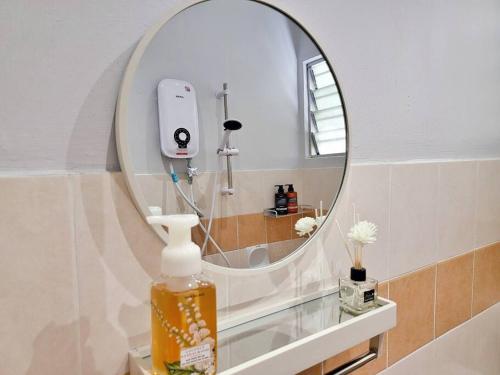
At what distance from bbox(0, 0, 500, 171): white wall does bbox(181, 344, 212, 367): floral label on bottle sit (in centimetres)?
26

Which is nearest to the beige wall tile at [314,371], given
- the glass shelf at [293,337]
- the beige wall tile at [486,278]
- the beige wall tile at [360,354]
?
the beige wall tile at [360,354]

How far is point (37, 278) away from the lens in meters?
0.40

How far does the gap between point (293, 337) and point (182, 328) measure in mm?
235

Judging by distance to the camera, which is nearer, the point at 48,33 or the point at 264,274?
the point at 48,33

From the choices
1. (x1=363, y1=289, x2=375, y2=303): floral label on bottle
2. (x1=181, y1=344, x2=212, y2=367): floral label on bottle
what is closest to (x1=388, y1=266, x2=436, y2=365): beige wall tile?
(x1=363, y1=289, x2=375, y2=303): floral label on bottle

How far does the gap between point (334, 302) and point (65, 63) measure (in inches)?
24.1

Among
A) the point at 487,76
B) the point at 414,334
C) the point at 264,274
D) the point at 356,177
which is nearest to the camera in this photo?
the point at 264,274

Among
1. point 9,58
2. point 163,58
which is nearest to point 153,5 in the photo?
point 163,58

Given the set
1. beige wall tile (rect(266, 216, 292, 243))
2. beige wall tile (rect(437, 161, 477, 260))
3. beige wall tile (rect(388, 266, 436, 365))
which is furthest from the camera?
beige wall tile (rect(437, 161, 477, 260))

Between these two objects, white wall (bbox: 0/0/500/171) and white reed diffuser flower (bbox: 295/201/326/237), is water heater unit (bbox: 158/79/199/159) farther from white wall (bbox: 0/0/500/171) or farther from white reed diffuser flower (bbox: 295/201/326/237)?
white reed diffuser flower (bbox: 295/201/326/237)

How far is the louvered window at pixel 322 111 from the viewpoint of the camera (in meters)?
0.66

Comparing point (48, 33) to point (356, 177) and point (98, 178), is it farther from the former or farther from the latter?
point (356, 177)

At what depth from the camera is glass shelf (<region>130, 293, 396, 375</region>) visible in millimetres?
473

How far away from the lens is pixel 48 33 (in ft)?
1.32
